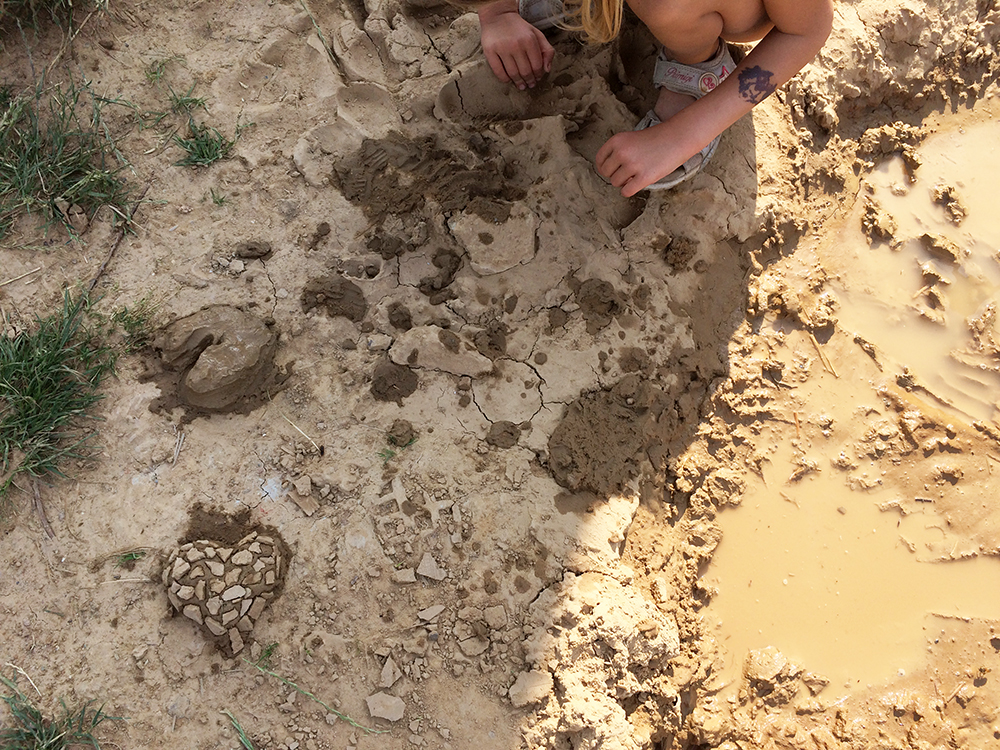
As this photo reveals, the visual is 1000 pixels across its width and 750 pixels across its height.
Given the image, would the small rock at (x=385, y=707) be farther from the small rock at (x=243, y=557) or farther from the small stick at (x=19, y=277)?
the small stick at (x=19, y=277)

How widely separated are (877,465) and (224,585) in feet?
6.56

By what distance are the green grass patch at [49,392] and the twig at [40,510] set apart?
0.03m

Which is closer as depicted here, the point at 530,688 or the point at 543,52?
the point at 530,688

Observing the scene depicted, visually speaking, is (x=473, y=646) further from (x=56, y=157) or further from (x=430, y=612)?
(x=56, y=157)

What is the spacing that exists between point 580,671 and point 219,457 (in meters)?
1.14

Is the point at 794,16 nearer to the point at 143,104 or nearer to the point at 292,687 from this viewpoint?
the point at 143,104

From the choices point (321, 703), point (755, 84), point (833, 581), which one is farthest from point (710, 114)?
point (321, 703)

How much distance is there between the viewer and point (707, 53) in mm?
2266

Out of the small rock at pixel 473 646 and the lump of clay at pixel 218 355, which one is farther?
the lump of clay at pixel 218 355

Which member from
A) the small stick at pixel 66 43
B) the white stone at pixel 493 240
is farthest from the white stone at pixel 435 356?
the small stick at pixel 66 43

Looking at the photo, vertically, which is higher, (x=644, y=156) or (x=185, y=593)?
(x=644, y=156)

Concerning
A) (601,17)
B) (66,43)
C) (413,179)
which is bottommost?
(413,179)

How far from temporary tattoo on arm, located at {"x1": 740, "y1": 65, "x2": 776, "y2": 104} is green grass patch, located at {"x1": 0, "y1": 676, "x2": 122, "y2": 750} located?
8.04 feet

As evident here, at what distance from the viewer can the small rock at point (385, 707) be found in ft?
5.59
